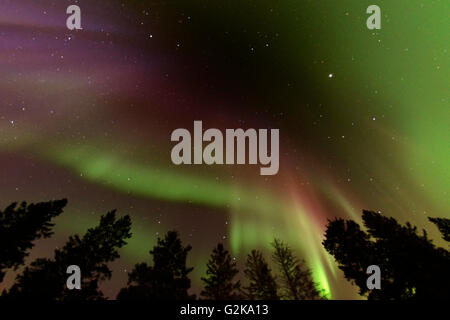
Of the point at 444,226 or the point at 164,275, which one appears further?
A: the point at 164,275

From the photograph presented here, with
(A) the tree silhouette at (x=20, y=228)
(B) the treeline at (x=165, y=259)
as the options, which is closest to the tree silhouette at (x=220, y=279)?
(B) the treeline at (x=165, y=259)

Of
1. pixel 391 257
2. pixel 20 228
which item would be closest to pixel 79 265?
pixel 20 228

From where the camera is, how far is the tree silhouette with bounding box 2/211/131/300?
16.4 m

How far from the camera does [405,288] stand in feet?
57.3

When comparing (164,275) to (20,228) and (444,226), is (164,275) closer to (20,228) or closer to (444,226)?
(20,228)

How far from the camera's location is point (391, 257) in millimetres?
18141

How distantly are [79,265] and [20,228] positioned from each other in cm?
433

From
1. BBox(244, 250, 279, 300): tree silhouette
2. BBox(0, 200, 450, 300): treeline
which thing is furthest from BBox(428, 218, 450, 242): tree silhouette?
BBox(244, 250, 279, 300): tree silhouette

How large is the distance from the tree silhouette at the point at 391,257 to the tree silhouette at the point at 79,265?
1605 centimetres

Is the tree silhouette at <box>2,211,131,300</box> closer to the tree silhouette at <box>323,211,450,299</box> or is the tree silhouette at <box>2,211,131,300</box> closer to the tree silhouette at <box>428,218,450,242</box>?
the tree silhouette at <box>323,211,450,299</box>

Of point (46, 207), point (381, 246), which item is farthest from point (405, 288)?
point (46, 207)

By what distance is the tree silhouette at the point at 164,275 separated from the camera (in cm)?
1912

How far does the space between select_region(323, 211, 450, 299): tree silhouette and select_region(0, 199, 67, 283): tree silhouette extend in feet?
A: 65.1
